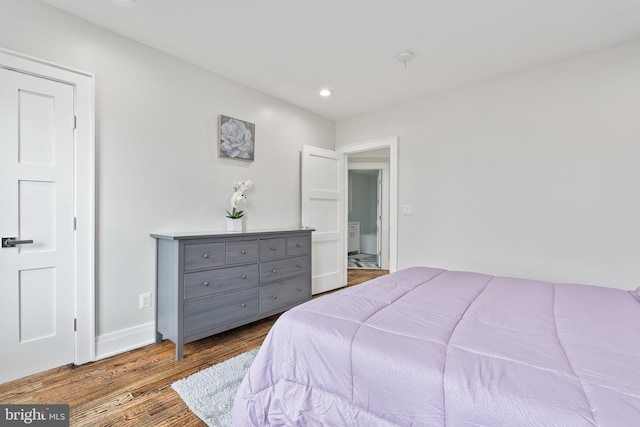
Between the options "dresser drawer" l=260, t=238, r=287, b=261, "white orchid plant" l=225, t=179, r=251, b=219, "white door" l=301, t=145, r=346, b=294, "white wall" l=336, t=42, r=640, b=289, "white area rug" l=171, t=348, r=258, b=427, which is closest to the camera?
"white area rug" l=171, t=348, r=258, b=427

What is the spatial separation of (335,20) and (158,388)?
2739mm

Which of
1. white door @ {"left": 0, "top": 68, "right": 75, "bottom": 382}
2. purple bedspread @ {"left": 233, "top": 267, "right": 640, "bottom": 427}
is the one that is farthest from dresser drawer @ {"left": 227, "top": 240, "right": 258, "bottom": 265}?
purple bedspread @ {"left": 233, "top": 267, "right": 640, "bottom": 427}

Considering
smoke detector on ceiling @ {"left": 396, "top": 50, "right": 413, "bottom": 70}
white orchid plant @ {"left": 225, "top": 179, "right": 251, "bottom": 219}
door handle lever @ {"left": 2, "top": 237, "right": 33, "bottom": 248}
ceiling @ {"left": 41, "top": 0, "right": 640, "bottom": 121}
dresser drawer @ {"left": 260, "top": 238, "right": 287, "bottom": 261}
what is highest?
ceiling @ {"left": 41, "top": 0, "right": 640, "bottom": 121}

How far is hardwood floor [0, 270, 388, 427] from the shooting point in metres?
1.62

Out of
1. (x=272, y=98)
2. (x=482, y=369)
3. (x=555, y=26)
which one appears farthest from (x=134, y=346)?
(x=555, y=26)

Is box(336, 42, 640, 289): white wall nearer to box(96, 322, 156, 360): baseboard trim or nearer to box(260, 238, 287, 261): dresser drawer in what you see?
box(260, 238, 287, 261): dresser drawer

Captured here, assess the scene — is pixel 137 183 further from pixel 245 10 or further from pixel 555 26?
pixel 555 26

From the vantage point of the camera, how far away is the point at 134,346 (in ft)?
8.04

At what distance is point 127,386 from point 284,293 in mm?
1455

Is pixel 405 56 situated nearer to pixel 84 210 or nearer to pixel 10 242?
pixel 84 210

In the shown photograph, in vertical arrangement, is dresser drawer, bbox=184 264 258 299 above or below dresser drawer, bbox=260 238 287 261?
below

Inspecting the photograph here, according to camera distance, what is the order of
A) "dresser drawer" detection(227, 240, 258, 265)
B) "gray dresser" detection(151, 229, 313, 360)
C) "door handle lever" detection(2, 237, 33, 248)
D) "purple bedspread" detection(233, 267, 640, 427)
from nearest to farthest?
"purple bedspread" detection(233, 267, 640, 427)
"door handle lever" detection(2, 237, 33, 248)
"gray dresser" detection(151, 229, 313, 360)
"dresser drawer" detection(227, 240, 258, 265)

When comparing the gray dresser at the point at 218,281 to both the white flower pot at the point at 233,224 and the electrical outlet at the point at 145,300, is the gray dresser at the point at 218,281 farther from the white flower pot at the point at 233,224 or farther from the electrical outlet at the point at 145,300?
the white flower pot at the point at 233,224

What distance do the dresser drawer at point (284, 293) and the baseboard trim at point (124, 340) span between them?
95 cm
